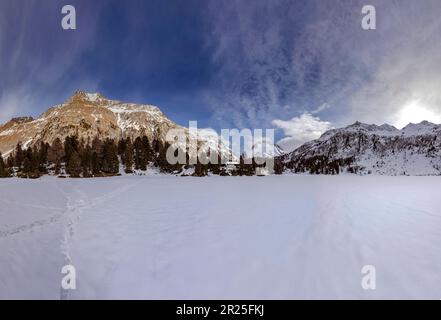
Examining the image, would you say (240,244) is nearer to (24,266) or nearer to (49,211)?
(24,266)

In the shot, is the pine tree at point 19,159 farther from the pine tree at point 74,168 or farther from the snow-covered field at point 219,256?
the snow-covered field at point 219,256

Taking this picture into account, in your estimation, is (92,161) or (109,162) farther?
(109,162)

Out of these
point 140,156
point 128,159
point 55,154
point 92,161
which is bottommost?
point 92,161

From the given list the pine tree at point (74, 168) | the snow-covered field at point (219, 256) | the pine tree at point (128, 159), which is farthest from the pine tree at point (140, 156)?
the snow-covered field at point (219, 256)

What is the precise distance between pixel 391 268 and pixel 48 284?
10.6 meters

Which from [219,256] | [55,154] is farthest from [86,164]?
[219,256]

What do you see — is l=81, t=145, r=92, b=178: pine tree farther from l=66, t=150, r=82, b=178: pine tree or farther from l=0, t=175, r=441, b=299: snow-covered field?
l=0, t=175, r=441, b=299: snow-covered field


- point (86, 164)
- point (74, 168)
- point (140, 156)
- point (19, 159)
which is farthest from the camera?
point (140, 156)

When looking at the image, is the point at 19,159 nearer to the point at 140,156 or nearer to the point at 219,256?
the point at 140,156

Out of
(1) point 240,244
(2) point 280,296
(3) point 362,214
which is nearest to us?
(2) point 280,296

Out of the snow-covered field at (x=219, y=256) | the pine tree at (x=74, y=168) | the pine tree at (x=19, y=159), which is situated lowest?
the snow-covered field at (x=219, y=256)

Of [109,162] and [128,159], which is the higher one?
[128,159]
